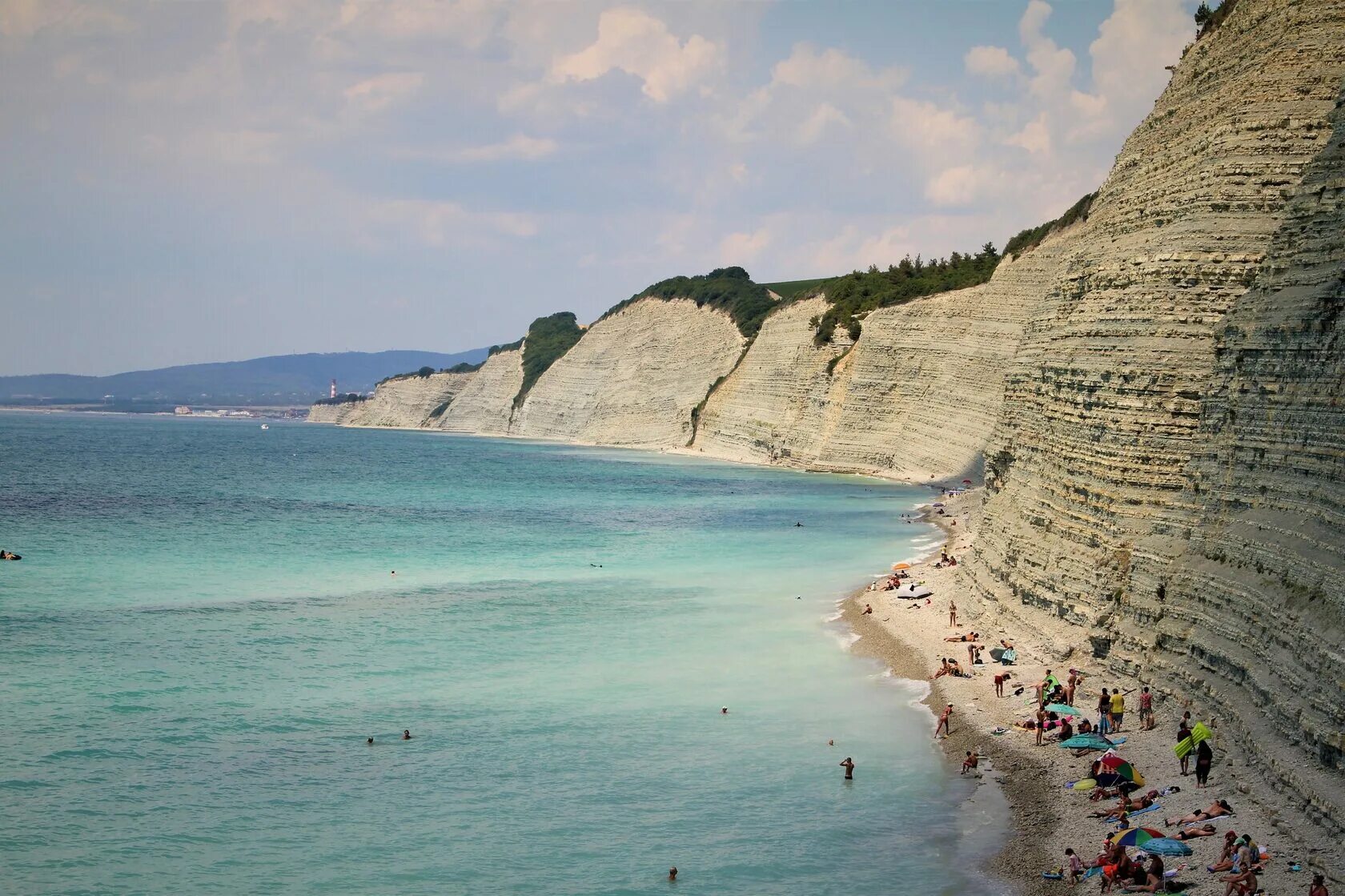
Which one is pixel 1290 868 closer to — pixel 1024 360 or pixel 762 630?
pixel 762 630

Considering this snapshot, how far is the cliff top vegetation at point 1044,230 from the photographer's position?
193 feet

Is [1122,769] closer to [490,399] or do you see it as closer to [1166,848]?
[1166,848]

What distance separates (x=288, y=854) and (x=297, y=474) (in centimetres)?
7539

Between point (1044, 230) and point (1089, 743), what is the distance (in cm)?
5111

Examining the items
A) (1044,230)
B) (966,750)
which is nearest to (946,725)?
(966,750)

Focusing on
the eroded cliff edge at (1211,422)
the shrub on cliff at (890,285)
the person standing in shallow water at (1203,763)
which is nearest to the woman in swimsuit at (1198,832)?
the eroded cliff edge at (1211,422)

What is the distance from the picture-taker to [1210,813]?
49.5 feet

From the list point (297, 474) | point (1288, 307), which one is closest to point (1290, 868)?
point (1288, 307)

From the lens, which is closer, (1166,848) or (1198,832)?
(1166,848)

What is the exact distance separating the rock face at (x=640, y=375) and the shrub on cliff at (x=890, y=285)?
62.1ft

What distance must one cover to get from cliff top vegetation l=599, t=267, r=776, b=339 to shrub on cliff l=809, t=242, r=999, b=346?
48.2 ft

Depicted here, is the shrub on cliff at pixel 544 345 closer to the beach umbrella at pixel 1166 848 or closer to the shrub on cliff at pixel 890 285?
the shrub on cliff at pixel 890 285

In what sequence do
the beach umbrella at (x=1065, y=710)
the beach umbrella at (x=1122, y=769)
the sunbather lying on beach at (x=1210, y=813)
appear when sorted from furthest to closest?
the beach umbrella at (x=1065, y=710)
the beach umbrella at (x=1122, y=769)
the sunbather lying on beach at (x=1210, y=813)

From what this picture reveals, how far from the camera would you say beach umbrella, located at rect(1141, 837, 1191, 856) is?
1435 centimetres
